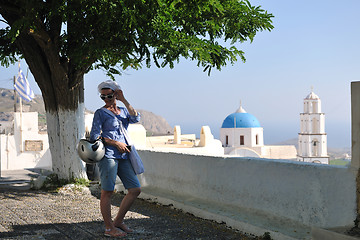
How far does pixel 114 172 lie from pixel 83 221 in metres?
1.57

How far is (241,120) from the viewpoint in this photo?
7244 cm

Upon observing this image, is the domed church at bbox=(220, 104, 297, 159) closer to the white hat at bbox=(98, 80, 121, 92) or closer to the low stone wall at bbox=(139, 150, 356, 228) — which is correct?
the low stone wall at bbox=(139, 150, 356, 228)

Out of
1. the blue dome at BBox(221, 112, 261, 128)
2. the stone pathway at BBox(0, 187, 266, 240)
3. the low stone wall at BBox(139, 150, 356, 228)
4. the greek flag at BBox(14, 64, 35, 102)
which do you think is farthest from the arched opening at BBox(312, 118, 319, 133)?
the low stone wall at BBox(139, 150, 356, 228)

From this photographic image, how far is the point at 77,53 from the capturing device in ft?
33.7

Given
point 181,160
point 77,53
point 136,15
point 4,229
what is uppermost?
point 136,15

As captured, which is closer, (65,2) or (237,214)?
(237,214)

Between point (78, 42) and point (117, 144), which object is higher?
point (78, 42)

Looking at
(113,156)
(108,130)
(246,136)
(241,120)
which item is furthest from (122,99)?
(241,120)

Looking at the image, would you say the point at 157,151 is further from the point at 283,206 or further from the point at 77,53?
the point at 283,206

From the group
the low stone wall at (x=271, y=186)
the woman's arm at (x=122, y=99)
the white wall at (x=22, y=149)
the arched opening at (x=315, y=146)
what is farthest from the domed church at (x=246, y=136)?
the woman's arm at (x=122, y=99)

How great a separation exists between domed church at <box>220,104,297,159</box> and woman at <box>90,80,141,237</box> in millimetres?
63531

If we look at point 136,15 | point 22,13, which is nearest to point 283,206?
point 136,15

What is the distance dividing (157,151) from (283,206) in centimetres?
362

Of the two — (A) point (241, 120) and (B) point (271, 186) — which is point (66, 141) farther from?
(A) point (241, 120)
